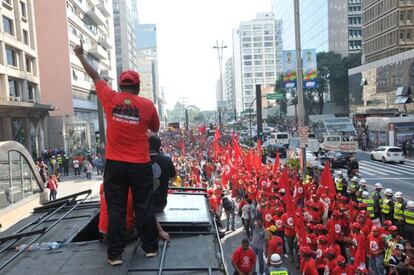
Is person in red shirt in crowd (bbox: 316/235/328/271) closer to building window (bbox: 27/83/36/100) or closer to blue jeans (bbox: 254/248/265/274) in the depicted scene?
blue jeans (bbox: 254/248/265/274)

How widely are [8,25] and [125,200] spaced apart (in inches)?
1408

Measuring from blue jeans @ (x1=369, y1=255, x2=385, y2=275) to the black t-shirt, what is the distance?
513cm

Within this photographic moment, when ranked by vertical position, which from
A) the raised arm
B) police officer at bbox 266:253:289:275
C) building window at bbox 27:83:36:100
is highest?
building window at bbox 27:83:36:100

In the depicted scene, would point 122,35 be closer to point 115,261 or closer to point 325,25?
point 325,25

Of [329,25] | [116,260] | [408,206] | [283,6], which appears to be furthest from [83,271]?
[283,6]

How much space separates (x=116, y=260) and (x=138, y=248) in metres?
0.42

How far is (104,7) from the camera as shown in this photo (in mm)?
65812

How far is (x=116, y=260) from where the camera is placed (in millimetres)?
3465

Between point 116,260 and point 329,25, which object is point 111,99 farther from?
point 329,25

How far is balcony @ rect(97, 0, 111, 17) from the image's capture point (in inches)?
2486

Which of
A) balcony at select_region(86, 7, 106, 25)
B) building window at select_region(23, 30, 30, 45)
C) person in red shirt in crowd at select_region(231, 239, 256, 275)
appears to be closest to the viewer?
person in red shirt in crowd at select_region(231, 239, 256, 275)

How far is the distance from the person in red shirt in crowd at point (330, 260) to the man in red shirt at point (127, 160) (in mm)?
4211

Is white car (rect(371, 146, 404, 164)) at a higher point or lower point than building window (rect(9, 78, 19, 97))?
lower

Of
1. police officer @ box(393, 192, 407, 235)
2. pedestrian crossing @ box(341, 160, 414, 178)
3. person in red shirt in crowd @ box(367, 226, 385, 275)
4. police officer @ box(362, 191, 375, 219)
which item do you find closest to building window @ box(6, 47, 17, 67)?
pedestrian crossing @ box(341, 160, 414, 178)
